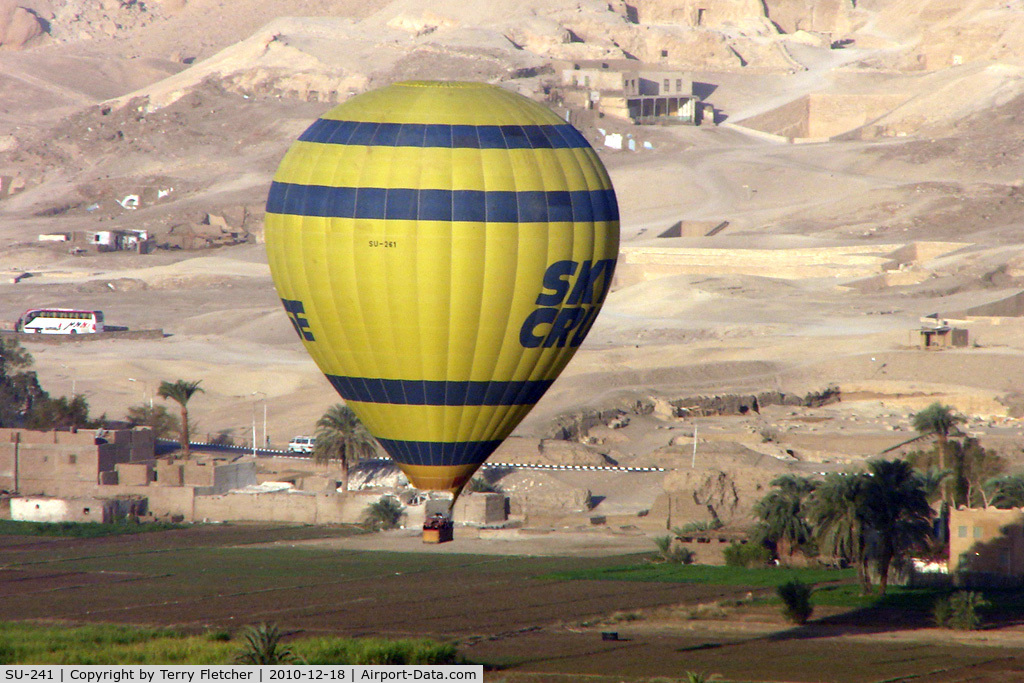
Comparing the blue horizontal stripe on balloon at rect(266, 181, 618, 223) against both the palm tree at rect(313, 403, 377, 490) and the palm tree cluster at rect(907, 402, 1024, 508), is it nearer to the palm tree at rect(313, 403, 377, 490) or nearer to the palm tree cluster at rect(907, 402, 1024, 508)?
the palm tree cluster at rect(907, 402, 1024, 508)

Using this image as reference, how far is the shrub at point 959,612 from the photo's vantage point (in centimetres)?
2936

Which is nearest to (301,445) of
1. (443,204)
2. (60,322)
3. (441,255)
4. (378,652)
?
(378,652)

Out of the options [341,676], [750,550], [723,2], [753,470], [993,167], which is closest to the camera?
[341,676]

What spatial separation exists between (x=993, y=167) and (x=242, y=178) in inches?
1808

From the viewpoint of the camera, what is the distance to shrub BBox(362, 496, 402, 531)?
40094 millimetres

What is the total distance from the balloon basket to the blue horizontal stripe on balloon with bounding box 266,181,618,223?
3.95 meters

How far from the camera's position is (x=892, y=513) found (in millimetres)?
31594

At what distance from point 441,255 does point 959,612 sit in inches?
514

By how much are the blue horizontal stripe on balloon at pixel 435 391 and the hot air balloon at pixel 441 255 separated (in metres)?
0.02

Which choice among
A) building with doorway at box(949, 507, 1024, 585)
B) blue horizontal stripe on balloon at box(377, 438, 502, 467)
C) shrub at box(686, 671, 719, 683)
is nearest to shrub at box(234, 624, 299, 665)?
blue horizontal stripe on balloon at box(377, 438, 502, 467)

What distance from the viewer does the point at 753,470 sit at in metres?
38.5

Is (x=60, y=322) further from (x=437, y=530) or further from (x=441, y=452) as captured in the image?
(x=437, y=530)

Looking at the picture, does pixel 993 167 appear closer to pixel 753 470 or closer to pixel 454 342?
pixel 753 470

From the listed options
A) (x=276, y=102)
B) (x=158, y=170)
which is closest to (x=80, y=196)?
(x=158, y=170)
